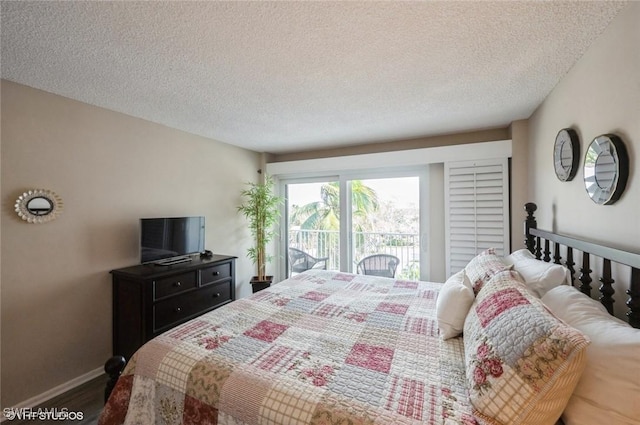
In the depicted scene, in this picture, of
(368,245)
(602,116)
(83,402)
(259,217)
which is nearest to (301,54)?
(602,116)

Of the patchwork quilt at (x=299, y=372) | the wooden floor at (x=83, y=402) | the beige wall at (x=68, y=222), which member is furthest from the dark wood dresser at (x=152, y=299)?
the patchwork quilt at (x=299, y=372)

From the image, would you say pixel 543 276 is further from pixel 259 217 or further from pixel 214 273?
pixel 259 217

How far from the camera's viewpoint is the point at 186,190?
323cm

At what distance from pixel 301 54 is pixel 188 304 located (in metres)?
2.50

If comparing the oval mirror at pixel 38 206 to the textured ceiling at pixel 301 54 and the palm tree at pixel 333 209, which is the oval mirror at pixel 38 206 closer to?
the textured ceiling at pixel 301 54

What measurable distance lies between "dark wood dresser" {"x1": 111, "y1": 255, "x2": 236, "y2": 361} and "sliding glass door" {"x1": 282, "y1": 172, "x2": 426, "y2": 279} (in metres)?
1.78

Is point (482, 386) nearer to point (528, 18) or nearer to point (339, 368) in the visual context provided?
point (339, 368)

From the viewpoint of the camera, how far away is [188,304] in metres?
2.69

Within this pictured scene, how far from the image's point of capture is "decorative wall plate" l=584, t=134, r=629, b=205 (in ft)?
3.91

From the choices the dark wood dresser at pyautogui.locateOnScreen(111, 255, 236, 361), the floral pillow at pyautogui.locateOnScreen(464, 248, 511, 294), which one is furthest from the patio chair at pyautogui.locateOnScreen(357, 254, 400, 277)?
the dark wood dresser at pyautogui.locateOnScreen(111, 255, 236, 361)

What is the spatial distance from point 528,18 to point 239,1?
138 cm

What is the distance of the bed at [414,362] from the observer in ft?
2.69

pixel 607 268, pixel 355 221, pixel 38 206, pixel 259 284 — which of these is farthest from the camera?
pixel 355 221

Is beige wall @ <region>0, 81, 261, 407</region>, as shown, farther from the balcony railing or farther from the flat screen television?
the balcony railing
